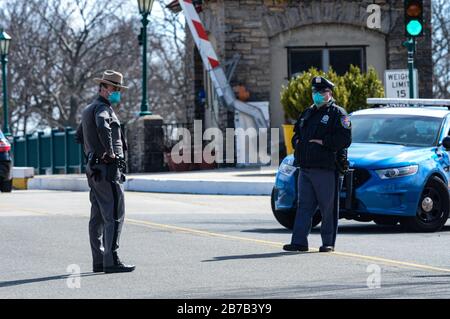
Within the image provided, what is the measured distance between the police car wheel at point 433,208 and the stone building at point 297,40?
15.6 meters

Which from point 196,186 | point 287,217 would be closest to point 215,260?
point 287,217

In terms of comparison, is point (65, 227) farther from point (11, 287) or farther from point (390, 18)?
point (390, 18)

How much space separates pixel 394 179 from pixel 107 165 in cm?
499

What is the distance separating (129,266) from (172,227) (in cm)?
513

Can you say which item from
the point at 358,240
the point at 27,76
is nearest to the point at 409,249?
the point at 358,240

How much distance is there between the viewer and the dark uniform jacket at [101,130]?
→ 11.6 m

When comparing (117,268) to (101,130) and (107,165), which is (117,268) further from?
(101,130)

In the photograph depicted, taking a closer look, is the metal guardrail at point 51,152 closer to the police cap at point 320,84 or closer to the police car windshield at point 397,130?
the police car windshield at point 397,130

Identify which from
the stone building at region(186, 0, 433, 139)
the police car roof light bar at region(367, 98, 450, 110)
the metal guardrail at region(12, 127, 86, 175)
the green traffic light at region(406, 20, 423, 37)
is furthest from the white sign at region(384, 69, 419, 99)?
the metal guardrail at region(12, 127, 86, 175)

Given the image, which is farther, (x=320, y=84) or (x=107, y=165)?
(x=320, y=84)

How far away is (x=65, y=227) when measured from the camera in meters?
16.9

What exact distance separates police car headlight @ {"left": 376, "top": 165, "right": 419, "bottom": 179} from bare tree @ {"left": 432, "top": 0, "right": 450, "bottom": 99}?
41665 millimetres

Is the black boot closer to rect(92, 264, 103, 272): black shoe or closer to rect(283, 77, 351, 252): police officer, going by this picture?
rect(92, 264, 103, 272): black shoe

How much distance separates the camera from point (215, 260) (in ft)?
42.0
